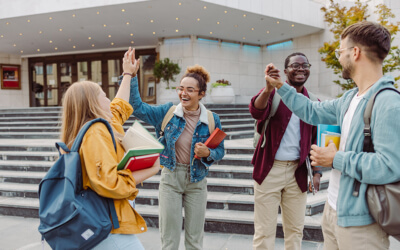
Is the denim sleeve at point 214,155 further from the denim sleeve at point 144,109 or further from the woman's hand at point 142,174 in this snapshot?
the woman's hand at point 142,174

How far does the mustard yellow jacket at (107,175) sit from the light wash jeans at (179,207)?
807mm

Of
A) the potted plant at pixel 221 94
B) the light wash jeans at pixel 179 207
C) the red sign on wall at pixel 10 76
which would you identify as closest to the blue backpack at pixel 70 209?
the light wash jeans at pixel 179 207

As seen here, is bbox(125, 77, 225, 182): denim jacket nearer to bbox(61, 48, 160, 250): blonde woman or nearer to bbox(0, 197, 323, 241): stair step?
bbox(61, 48, 160, 250): blonde woman

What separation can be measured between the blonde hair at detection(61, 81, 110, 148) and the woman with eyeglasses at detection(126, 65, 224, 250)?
2.37 feet

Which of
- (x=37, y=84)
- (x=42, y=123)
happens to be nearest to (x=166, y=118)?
(x=42, y=123)

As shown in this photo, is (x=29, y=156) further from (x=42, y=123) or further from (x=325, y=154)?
(x=325, y=154)

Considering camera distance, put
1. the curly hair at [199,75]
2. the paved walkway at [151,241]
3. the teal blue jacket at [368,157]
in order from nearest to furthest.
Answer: the teal blue jacket at [368,157], the curly hair at [199,75], the paved walkway at [151,241]

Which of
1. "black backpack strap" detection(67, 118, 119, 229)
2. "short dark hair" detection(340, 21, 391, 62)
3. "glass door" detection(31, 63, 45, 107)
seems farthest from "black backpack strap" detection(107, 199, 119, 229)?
"glass door" detection(31, 63, 45, 107)

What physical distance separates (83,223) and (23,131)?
9.91m

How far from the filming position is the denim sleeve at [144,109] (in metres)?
2.51

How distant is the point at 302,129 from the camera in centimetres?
263

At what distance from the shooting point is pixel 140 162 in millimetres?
1678

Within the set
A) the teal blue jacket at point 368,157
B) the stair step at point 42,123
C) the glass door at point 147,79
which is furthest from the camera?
the glass door at point 147,79

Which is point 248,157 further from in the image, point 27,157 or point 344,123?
point 27,157
